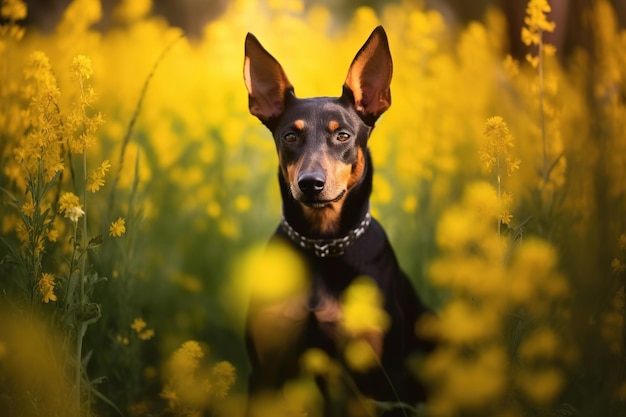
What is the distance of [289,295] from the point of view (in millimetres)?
2783

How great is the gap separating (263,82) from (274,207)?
2.28 ft

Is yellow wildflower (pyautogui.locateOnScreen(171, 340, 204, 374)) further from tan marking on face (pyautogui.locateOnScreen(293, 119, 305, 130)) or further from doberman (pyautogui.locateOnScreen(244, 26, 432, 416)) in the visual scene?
tan marking on face (pyautogui.locateOnScreen(293, 119, 305, 130))

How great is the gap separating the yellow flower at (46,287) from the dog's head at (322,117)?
2.73 ft

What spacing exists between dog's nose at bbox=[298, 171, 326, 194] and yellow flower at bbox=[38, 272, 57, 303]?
2.77ft

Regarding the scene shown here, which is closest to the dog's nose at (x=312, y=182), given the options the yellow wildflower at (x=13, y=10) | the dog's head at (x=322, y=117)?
the dog's head at (x=322, y=117)

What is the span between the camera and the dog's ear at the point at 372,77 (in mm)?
2570


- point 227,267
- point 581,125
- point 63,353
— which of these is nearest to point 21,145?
point 63,353

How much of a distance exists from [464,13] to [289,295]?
1.22 metres

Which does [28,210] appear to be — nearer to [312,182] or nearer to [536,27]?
[312,182]

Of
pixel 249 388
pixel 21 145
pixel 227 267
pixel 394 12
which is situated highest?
pixel 394 12

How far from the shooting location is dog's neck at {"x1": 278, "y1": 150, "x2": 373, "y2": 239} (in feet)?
9.28

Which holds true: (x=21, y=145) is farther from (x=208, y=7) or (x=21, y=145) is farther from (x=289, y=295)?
(x=289, y=295)

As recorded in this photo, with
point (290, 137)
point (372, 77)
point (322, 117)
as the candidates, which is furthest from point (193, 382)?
point (372, 77)

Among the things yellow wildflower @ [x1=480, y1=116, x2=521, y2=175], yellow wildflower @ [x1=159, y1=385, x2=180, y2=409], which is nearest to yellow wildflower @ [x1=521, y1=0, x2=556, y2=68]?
yellow wildflower @ [x1=480, y1=116, x2=521, y2=175]
